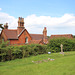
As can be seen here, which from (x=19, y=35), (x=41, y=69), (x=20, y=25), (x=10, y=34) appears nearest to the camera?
(x=41, y=69)

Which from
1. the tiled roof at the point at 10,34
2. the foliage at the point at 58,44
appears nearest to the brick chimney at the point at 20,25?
the tiled roof at the point at 10,34

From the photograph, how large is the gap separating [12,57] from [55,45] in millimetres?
13413

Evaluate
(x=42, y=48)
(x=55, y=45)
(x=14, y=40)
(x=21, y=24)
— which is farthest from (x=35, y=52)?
(x=21, y=24)

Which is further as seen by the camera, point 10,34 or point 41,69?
point 10,34

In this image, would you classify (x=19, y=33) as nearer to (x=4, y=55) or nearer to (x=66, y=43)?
(x=66, y=43)

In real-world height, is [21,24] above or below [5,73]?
above

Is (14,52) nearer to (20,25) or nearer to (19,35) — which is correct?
(19,35)

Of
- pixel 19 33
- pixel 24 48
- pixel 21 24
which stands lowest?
pixel 24 48

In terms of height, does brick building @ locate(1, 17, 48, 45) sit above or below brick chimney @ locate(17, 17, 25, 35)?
below

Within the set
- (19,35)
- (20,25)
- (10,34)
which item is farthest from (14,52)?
(20,25)

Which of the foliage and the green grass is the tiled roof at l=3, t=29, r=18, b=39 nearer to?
the foliage

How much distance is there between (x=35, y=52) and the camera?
22812mm

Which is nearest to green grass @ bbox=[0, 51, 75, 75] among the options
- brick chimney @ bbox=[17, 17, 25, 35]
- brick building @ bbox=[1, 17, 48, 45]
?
brick building @ bbox=[1, 17, 48, 45]

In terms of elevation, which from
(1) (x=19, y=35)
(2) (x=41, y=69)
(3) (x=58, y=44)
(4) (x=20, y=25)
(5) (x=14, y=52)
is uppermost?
(4) (x=20, y=25)
